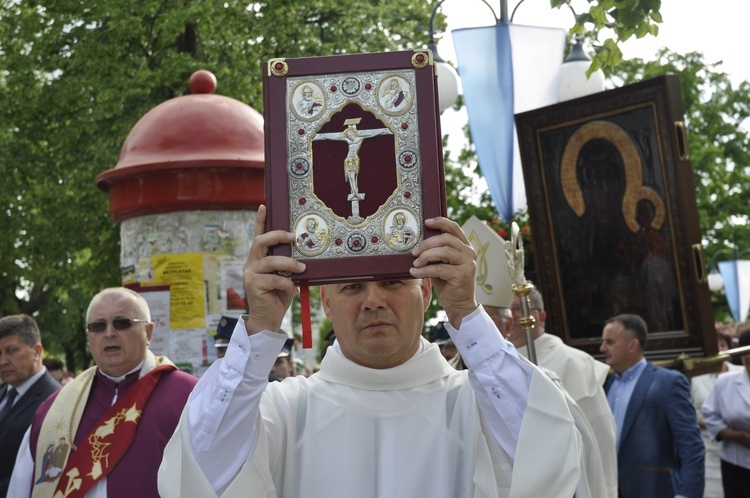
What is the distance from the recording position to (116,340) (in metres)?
5.68

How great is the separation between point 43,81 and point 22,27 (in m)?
0.96

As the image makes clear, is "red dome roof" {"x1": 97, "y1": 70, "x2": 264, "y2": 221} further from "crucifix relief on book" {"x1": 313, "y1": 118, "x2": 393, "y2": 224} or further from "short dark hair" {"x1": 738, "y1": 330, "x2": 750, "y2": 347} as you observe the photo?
"crucifix relief on book" {"x1": 313, "y1": 118, "x2": 393, "y2": 224}

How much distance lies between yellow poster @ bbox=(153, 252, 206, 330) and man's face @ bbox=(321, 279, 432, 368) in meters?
4.31

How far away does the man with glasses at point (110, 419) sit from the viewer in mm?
5402

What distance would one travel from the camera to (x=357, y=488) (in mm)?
3732

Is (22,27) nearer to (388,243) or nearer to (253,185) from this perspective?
(253,185)

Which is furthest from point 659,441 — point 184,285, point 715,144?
point 715,144

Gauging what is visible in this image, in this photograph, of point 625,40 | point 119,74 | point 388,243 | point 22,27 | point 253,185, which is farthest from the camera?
point 22,27

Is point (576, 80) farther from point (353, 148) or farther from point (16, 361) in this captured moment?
point (353, 148)

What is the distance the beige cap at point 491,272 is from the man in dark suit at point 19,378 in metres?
2.86

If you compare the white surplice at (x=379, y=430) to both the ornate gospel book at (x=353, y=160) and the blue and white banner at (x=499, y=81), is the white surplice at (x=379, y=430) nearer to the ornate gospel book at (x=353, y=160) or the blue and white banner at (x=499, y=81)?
the ornate gospel book at (x=353, y=160)

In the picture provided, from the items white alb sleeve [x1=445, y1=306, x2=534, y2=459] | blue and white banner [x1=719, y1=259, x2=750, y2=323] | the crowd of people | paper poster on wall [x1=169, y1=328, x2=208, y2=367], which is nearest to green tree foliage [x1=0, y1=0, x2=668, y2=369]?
paper poster on wall [x1=169, y1=328, x2=208, y2=367]

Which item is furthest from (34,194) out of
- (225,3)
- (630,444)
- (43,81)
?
(630,444)

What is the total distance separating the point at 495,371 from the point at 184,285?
507cm
